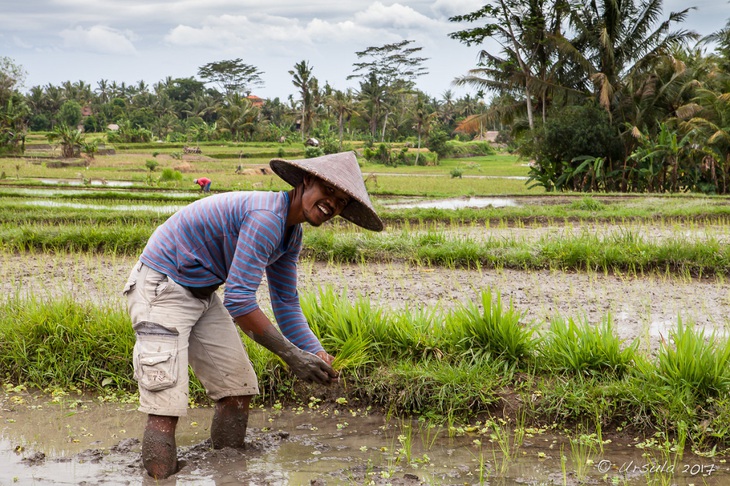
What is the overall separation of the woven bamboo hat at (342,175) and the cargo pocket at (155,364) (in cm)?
74

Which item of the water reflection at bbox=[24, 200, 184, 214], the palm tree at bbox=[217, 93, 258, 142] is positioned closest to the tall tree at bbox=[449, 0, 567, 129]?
the water reflection at bbox=[24, 200, 184, 214]

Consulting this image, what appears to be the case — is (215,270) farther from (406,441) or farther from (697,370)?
(697,370)

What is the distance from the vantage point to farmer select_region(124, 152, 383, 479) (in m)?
2.39

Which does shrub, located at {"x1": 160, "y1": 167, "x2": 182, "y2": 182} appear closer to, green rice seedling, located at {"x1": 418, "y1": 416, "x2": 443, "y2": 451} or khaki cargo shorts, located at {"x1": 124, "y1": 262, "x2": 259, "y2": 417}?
green rice seedling, located at {"x1": 418, "y1": 416, "x2": 443, "y2": 451}

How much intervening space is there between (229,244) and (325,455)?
3.38 feet

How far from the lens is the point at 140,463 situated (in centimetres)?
283

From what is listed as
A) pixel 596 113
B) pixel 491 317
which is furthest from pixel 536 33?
pixel 491 317

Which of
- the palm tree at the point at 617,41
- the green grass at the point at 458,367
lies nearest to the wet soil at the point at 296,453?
the green grass at the point at 458,367

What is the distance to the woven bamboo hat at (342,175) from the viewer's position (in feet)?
7.88

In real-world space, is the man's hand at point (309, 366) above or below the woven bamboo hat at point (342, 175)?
below

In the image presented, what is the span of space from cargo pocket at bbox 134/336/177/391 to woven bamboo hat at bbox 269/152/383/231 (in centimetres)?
74

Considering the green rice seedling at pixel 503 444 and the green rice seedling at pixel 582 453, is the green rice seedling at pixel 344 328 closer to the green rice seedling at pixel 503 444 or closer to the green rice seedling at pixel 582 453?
the green rice seedling at pixel 503 444

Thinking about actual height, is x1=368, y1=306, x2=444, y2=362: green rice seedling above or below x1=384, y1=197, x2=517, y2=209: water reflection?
below

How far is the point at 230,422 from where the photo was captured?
9.56 feet
